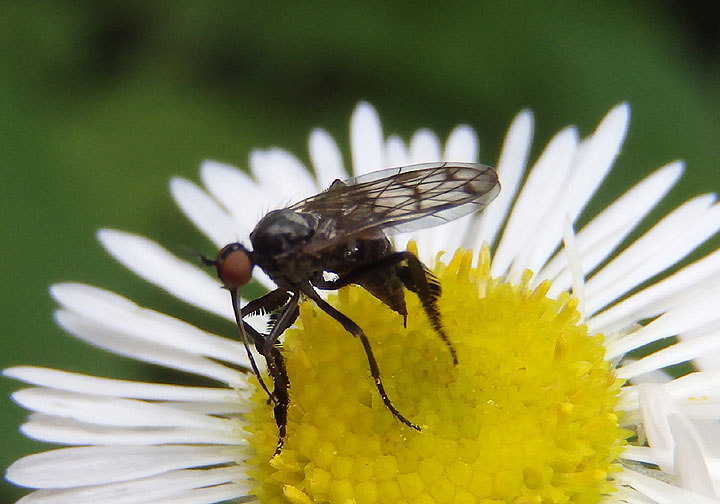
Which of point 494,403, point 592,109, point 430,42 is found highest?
point 430,42

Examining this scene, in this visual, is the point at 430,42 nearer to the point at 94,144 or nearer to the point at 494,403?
the point at 94,144

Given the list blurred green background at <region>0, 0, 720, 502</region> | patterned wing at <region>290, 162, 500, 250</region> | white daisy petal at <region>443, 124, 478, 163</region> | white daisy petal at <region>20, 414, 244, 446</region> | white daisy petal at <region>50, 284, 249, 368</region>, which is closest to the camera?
patterned wing at <region>290, 162, 500, 250</region>

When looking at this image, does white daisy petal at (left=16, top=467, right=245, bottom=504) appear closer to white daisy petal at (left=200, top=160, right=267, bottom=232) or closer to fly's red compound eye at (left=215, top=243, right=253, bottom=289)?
fly's red compound eye at (left=215, top=243, right=253, bottom=289)

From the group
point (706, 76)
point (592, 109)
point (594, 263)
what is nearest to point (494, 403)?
point (594, 263)

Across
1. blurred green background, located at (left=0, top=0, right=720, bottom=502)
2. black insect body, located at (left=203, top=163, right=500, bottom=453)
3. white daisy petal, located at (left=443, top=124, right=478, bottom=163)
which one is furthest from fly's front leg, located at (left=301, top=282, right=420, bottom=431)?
blurred green background, located at (left=0, top=0, right=720, bottom=502)

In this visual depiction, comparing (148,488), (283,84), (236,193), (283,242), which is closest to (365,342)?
(283,242)

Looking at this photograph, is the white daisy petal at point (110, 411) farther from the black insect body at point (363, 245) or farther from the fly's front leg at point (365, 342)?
the fly's front leg at point (365, 342)
